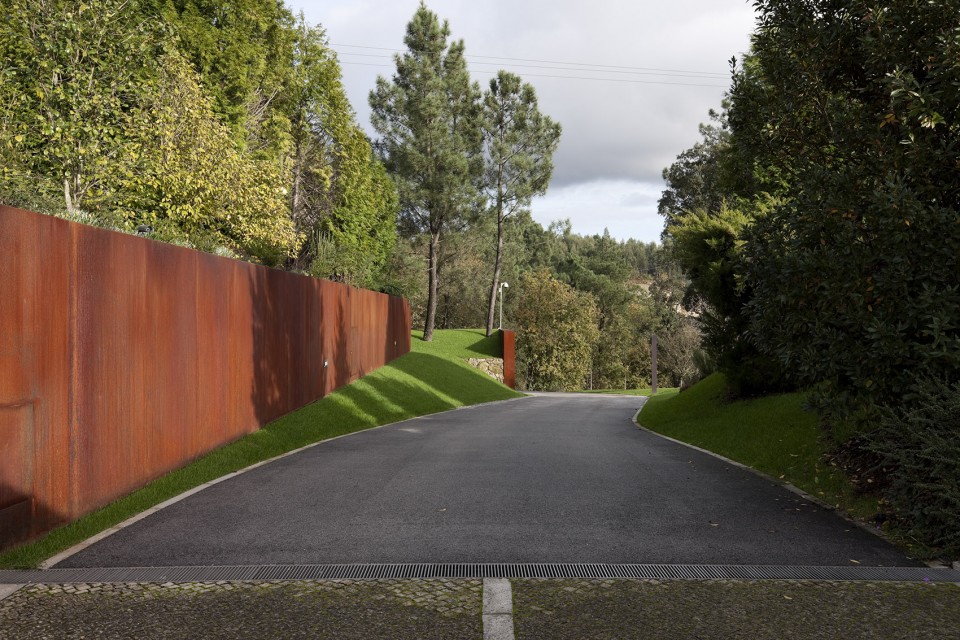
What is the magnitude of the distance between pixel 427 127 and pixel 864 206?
118 feet

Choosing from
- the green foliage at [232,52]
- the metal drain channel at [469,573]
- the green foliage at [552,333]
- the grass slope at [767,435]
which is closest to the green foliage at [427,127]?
the green foliage at [232,52]

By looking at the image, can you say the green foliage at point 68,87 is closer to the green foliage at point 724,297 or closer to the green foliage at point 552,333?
the green foliage at point 724,297

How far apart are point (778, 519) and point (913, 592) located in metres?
2.06

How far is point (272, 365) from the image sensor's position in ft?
A: 44.3

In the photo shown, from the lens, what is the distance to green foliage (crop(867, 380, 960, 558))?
559 cm

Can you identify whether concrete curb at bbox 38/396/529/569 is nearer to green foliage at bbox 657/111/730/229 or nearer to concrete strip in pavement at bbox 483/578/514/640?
concrete strip in pavement at bbox 483/578/514/640

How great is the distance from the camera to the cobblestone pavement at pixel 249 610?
4145 millimetres

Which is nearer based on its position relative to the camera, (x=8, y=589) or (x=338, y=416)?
Answer: (x=8, y=589)

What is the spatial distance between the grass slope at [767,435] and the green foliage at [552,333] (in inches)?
1577

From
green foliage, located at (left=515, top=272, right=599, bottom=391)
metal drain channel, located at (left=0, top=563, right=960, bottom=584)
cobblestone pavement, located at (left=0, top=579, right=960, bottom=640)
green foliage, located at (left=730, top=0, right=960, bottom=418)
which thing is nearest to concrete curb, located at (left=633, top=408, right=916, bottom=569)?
metal drain channel, located at (left=0, top=563, right=960, bottom=584)

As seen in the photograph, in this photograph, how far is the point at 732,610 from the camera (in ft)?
14.8

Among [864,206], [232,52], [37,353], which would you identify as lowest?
[37,353]

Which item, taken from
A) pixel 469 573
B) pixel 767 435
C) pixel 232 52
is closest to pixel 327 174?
pixel 232 52

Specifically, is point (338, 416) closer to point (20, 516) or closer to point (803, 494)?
point (803, 494)
